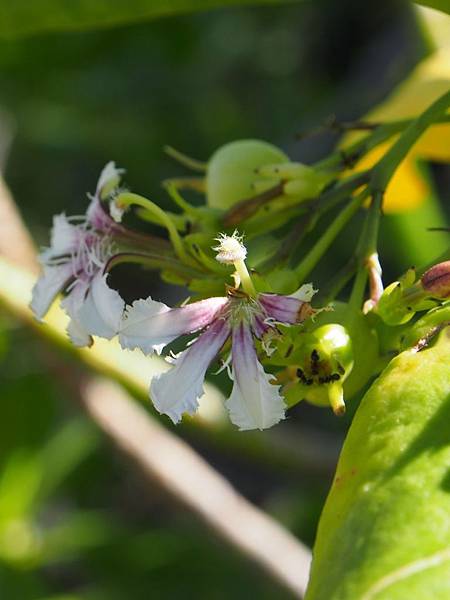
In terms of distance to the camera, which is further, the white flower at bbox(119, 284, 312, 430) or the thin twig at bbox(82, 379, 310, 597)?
the thin twig at bbox(82, 379, 310, 597)

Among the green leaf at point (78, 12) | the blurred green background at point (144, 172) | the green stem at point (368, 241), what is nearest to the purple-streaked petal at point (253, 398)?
the green stem at point (368, 241)

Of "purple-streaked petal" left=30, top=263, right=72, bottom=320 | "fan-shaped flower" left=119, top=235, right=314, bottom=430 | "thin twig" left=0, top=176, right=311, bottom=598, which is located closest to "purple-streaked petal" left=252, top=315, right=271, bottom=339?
"fan-shaped flower" left=119, top=235, right=314, bottom=430

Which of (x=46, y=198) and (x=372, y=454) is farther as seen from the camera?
(x=46, y=198)

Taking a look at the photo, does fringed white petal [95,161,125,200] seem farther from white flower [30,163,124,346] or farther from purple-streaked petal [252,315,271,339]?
purple-streaked petal [252,315,271,339]

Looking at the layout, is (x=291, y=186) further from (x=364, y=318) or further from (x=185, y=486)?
(x=185, y=486)

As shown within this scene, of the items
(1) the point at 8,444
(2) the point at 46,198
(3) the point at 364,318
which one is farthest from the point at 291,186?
(2) the point at 46,198

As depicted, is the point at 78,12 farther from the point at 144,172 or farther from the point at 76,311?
the point at 144,172
